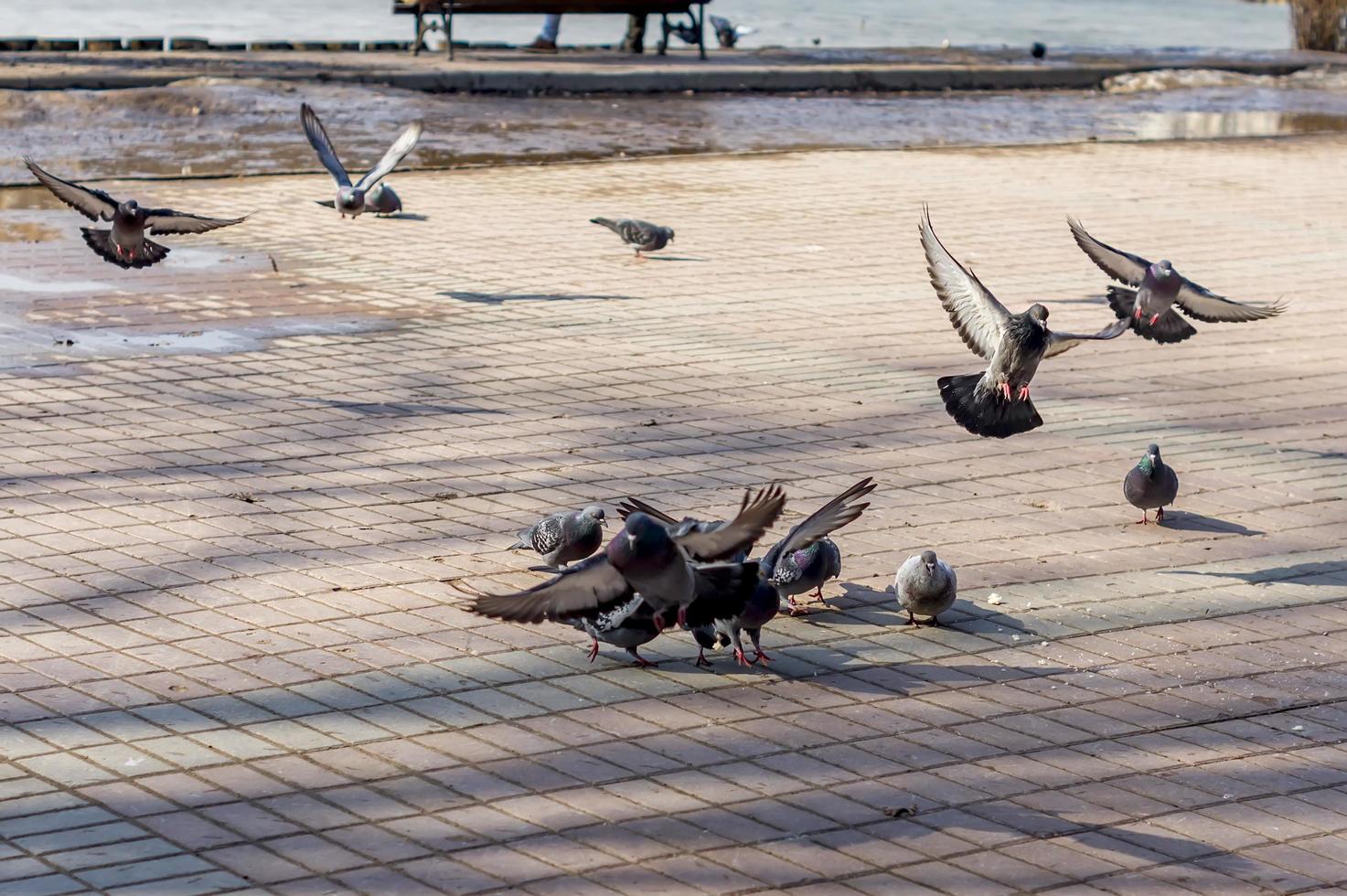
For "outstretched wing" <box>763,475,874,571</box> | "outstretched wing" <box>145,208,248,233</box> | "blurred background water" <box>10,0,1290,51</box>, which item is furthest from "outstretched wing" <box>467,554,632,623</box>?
"blurred background water" <box>10,0,1290,51</box>

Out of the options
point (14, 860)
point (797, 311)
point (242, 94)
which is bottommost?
point (14, 860)

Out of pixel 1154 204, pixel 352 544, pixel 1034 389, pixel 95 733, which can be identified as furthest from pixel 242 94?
pixel 95 733

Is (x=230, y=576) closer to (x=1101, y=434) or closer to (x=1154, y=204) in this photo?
(x=1101, y=434)

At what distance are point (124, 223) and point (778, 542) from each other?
465 centimetres

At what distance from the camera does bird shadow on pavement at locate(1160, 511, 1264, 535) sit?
22.2 ft

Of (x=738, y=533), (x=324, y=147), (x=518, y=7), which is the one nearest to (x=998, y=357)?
(x=738, y=533)

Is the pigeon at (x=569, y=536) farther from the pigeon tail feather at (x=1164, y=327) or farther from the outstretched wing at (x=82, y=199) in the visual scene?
the outstretched wing at (x=82, y=199)

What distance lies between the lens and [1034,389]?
28.7ft

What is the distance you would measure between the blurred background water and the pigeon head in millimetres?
22491

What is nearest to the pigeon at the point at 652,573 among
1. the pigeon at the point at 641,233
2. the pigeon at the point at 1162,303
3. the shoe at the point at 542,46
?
the pigeon at the point at 1162,303

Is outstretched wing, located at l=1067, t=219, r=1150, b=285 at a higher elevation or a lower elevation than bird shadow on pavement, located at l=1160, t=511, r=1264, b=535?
higher

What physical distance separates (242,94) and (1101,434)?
12.7 metres

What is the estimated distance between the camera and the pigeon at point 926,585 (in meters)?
5.57

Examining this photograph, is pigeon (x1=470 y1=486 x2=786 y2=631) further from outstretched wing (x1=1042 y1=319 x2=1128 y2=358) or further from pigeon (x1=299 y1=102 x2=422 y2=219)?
pigeon (x1=299 y1=102 x2=422 y2=219)
